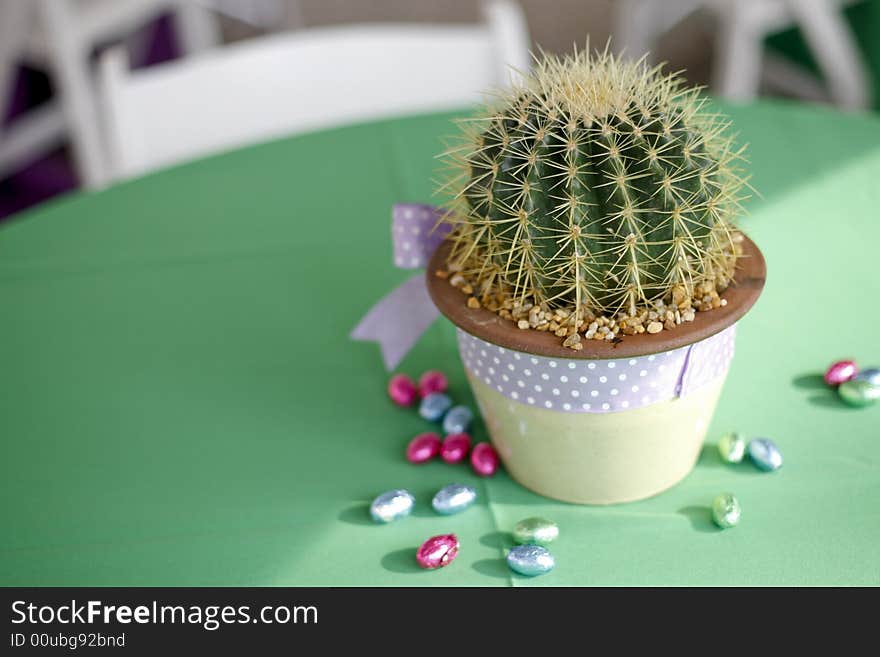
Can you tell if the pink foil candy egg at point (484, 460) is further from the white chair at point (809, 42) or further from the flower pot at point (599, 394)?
the white chair at point (809, 42)

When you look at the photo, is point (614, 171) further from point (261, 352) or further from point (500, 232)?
point (261, 352)

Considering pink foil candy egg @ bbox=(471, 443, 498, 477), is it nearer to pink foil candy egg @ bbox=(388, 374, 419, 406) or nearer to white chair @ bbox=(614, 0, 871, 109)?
pink foil candy egg @ bbox=(388, 374, 419, 406)

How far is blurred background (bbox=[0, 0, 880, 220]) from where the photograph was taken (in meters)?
1.50

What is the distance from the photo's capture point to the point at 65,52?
90.4 inches

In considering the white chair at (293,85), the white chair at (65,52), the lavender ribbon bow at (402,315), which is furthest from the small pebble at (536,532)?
Result: the white chair at (65,52)

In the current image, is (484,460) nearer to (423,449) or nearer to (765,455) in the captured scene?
(423,449)

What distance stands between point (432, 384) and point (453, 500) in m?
0.17

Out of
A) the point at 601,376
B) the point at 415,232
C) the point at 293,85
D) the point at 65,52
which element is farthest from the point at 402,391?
the point at 65,52

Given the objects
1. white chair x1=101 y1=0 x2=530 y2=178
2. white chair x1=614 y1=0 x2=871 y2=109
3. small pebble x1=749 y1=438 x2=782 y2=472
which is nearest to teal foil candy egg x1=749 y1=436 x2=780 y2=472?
small pebble x1=749 y1=438 x2=782 y2=472

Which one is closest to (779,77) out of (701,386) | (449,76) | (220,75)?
(449,76)

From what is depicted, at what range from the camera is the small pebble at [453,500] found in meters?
0.75

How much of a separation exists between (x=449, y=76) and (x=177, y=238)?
2.03 feet

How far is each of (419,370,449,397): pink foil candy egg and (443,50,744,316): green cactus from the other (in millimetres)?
218

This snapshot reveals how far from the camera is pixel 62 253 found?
44.8 inches
